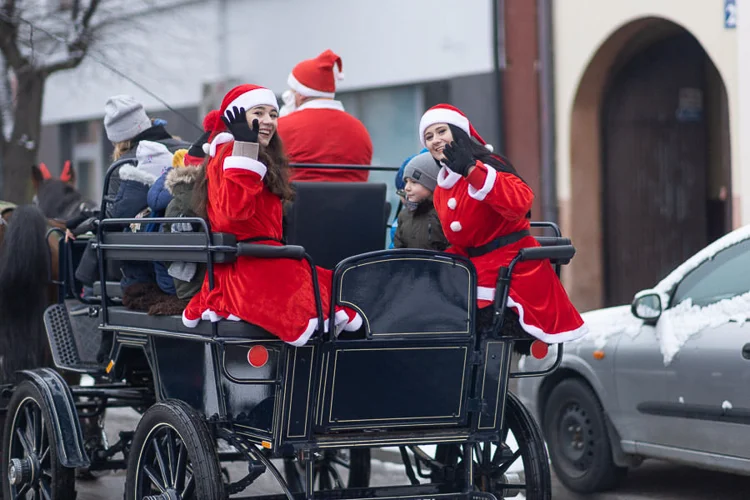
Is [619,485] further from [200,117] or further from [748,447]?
[200,117]

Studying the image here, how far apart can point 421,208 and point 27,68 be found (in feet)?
31.0

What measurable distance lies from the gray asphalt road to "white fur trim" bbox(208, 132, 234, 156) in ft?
10.0

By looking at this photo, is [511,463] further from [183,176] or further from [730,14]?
[730,14]

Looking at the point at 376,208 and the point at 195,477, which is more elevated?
the point at 376,208

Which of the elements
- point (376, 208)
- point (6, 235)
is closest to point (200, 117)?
point (6, 235)

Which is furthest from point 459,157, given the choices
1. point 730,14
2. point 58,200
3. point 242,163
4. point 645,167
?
point 645,167

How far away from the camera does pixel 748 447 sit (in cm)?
645

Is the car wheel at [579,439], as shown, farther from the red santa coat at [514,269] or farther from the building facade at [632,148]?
the building facade at [632,148]

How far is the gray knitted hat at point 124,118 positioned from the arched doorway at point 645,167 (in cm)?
773

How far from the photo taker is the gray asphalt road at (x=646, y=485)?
7434 mm

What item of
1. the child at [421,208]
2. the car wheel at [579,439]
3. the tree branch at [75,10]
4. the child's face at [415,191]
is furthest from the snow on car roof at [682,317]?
the tree branch at [75,10]

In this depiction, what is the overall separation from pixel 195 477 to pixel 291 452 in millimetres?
393

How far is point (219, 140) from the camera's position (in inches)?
203

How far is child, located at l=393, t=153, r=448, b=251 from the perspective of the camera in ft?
19.3
